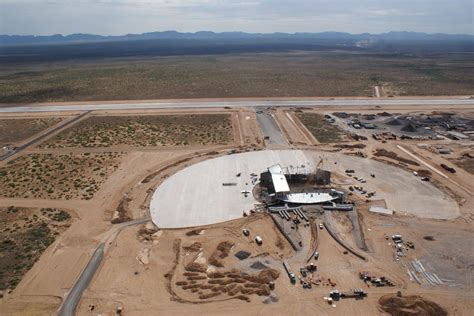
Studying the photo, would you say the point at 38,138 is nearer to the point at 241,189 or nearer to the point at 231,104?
the point at 241,189

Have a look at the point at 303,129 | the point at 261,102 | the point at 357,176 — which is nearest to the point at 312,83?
the point at 261,102

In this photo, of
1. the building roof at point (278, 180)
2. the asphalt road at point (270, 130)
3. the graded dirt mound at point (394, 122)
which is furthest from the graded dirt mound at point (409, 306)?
the graded dirt mound at point (394, 122)

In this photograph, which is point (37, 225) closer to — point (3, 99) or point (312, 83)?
point (3, 99)

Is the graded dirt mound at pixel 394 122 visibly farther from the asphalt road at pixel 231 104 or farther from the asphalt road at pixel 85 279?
the asphalt road at pixel 85 279

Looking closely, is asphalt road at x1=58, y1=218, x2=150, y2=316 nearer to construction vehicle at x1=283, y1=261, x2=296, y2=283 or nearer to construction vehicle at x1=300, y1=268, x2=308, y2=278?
construction vehicle at x1=283, y1=261, x2=296, y2=283

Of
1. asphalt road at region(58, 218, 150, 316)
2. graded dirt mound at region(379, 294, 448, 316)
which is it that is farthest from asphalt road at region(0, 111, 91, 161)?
graded dirt mound at region(379, 294, 448, 316)
